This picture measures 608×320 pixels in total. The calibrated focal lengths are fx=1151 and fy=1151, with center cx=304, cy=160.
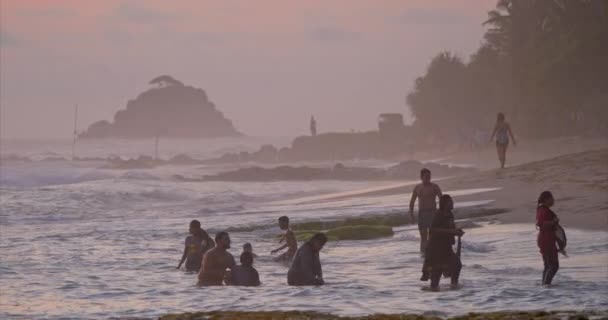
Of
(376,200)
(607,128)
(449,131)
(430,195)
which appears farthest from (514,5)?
(430,195)

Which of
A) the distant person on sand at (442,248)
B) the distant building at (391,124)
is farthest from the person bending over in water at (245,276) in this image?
the distant building at (391,124)

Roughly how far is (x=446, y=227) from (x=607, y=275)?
2.32m

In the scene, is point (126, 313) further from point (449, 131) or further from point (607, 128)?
point (449, 131)

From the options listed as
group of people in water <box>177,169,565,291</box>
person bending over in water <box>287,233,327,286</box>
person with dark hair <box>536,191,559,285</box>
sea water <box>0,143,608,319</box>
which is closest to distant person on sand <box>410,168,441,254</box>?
group of people in water <box>177,169,565,291</box>

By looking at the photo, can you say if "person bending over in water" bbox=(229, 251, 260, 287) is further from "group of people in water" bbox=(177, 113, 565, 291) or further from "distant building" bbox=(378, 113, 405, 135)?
"distant building" bbox=(378, 113, 405, 135)

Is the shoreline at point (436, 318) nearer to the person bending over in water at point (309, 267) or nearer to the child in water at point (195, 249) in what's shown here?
the person bending over in water at point (309, 267)

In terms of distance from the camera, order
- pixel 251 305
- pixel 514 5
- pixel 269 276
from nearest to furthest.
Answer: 1. pixel 251 305
2. pixel 269 276
3. pixel 514 5

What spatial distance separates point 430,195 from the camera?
1977 centimetres

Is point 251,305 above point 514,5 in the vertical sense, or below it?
below

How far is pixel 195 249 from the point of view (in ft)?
64.1

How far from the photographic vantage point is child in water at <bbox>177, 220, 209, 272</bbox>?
19.5 meters

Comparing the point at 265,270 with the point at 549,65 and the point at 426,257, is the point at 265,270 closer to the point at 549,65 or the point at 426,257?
the point at 426,257

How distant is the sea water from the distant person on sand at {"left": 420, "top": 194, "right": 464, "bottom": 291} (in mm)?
291

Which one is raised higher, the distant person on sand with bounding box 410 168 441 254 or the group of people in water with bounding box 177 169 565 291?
the distant person on sand with bounding box 410 168 441 254
